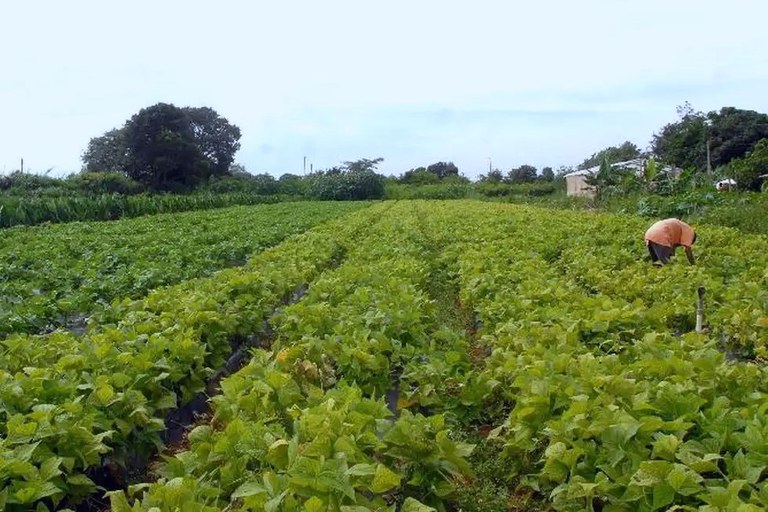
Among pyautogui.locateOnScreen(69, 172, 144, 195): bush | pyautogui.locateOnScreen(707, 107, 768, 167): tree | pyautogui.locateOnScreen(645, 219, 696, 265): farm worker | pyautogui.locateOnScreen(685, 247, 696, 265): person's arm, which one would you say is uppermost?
pyautogui.locateOnScreen(707, 107, 768, 167): tree

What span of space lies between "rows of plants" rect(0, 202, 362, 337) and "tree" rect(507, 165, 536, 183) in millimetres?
58205

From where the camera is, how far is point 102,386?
13.4ft

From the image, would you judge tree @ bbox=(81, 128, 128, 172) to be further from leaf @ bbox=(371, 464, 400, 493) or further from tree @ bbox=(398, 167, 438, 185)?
leaf @ bbox=(371, 464, 400, 493)

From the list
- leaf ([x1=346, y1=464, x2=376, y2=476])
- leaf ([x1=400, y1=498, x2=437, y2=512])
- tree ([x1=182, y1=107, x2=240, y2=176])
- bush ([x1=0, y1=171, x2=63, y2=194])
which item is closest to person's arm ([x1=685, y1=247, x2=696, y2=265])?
leaf ([x1=400, y1=498, x2=437, y2=512])

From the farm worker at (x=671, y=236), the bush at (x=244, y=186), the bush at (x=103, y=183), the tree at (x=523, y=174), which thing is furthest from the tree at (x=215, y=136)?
the farm worker at (x=671, y=236)

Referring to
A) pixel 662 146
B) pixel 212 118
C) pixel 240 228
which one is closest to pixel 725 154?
pixel 662 146

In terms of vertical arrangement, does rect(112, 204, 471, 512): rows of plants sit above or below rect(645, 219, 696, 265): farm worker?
below

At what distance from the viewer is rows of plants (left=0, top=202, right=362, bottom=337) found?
799 centimetres

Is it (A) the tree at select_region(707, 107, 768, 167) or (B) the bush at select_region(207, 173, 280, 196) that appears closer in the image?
(A) the tree at select_region(707, 107, 768, 167)

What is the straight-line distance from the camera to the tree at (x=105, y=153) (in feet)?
176

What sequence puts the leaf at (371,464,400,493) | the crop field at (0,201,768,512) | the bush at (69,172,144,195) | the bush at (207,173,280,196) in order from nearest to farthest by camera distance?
the leaf at (371,464,400,493), the crop field at (0,201,768,512), the bush at (69,172,144,195), the bush at (207,173,280,196)

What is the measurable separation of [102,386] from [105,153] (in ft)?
213

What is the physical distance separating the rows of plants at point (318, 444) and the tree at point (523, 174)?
72.1m

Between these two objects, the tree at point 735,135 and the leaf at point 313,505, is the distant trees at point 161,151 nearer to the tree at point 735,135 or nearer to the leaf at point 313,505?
the tree at point 735,135
